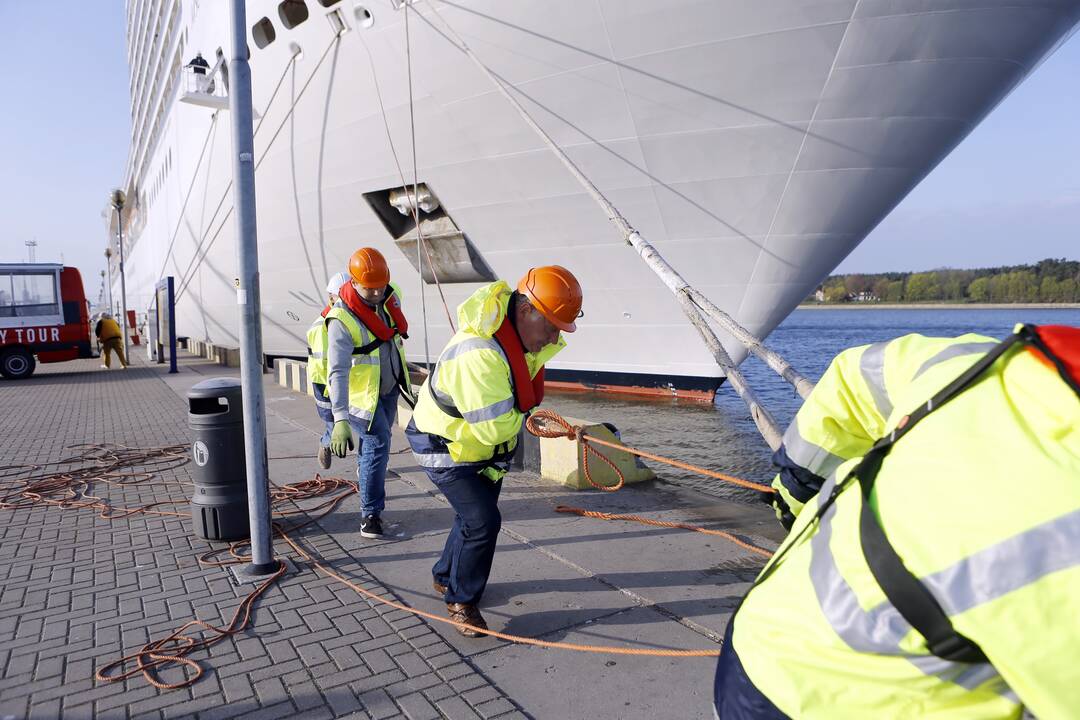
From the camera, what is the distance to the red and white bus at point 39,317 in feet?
54.0

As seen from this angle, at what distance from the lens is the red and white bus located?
1647 centimetres

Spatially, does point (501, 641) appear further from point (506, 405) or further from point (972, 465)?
point (972, 465)

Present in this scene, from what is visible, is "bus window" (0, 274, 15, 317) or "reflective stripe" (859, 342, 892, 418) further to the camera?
"bus window" (0, 274, 15, 317)

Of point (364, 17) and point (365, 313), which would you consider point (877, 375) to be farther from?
point (364, 17)

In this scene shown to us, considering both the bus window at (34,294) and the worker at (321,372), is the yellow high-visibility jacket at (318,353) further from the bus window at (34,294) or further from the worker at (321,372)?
the bus window at (34,294)

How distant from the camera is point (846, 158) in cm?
790

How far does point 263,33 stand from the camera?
11.4 m

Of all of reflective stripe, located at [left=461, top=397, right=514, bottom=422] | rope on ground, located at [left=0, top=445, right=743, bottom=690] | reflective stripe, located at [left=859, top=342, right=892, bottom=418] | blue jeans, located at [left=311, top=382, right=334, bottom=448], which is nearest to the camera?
reflective stripe, located at [left=859, top=342, right=892, bottom=418]

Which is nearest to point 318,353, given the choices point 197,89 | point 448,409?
point 448,409

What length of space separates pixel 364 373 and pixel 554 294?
6.67ft

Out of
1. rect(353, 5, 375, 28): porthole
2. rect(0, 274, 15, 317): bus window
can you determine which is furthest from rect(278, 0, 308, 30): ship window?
rect(0, 274, 15, 317): bus window

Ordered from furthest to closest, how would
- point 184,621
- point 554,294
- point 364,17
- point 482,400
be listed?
1. point 364,17
2. point 184,621
3. point 554,294
4. point 482,400

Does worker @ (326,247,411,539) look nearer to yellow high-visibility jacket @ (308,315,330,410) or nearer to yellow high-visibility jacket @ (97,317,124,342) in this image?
yellow high-visibility jacket @ (308,315,330,410)

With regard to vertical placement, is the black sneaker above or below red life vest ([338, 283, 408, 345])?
below
